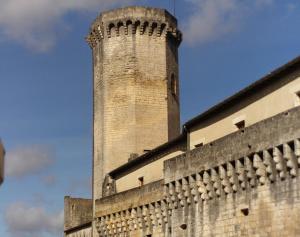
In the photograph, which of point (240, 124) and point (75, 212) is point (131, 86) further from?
point (240, 124)

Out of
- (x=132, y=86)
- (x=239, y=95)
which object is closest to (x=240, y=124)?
(x=239, y=95)

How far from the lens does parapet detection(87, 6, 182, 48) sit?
3506 centimetres

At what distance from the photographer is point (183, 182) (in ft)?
68.4

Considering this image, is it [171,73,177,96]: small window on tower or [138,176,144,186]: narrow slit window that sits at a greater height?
[171,73,177,96]: small window on tower

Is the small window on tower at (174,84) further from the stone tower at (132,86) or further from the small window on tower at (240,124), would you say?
the small window on tower at (240,124)

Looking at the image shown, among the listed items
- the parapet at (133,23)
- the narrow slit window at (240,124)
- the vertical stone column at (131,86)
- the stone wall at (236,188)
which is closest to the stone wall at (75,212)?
the vertical stone column at (131,86)

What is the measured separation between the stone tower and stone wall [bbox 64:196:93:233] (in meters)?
7.28

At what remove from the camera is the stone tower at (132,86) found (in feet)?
110

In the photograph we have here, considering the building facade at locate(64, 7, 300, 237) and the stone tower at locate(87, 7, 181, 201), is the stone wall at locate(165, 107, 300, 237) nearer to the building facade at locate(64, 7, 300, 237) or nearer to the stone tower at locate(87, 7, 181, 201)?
the building facade at locate(64, 7, 300, 237)

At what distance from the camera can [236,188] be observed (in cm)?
1748

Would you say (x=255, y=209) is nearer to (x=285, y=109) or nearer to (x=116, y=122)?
(x=285, y=109)

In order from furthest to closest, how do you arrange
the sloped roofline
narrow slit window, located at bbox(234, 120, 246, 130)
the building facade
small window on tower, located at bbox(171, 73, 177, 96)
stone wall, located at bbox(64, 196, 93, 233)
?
1. stone wall, located at bbox(64, 196, 93, 233)
2. small window on tower, located at bbox(171, 73, 177, 96)
3. narrow slit window, located at bbox(234, 120, 246, 130)
4. the sloped roofline
5. the building facade

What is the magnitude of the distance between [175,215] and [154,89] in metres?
13.5

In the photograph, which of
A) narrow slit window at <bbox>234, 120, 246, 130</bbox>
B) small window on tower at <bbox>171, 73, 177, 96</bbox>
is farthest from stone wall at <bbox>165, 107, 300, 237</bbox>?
small window on tower at <bbox>171, 73, 177, 96</bbox>
